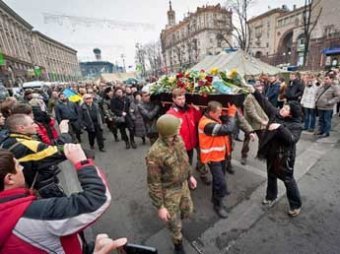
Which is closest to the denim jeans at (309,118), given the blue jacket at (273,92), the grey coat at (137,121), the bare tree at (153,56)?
the blue jacket at (273,92)

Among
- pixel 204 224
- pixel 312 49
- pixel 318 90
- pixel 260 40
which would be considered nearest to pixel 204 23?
pixel 260 40

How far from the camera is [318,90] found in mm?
5887

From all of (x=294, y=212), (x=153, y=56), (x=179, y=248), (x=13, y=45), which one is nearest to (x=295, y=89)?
(x=294, y=212)

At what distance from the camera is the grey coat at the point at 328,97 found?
5398mm

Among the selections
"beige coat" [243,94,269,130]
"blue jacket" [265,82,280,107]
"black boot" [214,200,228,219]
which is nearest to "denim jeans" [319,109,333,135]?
"blue jacket" [265,82,280,107]

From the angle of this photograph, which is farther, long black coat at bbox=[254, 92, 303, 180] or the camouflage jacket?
long black coat at bbox=[254, 92, 303, 180]

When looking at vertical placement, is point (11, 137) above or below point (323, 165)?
above

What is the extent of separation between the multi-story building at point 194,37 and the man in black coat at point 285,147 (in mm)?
41836

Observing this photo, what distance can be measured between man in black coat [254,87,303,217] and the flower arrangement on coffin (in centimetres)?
71

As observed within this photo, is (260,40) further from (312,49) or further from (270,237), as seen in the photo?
(270,237)

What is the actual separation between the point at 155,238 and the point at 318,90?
6.28 meters

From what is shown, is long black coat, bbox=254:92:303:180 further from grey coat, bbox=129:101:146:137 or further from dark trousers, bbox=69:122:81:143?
dark trousers, bbox=69:122:81:143

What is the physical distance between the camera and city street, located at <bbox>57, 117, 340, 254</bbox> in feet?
8.16

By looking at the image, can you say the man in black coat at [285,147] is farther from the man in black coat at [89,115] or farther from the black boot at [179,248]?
the man in black coat at [89,115]
